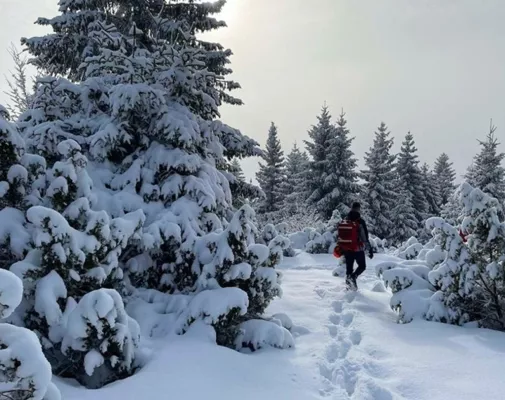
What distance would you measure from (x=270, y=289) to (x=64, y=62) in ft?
30.6

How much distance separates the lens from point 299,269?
1127 centimetres

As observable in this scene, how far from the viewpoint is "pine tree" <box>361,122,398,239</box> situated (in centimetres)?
3158

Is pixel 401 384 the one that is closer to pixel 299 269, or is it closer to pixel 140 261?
pixel 140 261

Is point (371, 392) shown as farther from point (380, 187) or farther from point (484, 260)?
point (380, 187)

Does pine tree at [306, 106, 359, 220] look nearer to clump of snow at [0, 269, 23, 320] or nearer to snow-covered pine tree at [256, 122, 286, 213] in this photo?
snow-covered pine tree at [256, 122, 286, 213]

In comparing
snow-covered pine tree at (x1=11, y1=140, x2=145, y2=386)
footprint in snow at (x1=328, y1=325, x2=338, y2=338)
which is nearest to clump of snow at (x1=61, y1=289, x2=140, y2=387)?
snow-covered pine tree at (x1=11, y1=140, x2=145, y2=386)

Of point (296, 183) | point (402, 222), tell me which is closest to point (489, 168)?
point (402, 222)

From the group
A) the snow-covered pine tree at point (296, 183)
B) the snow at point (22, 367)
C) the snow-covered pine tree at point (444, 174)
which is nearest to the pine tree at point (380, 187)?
the snow-covered pine tree at point (296, 183)

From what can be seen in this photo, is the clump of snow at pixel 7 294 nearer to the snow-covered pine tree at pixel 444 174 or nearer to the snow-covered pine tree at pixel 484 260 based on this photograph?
the snow-covered pine tree at pixel 484 260

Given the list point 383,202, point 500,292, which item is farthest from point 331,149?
point 500,292

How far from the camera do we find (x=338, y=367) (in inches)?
172

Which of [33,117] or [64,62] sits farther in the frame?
[64,62]

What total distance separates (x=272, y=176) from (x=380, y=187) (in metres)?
11.4

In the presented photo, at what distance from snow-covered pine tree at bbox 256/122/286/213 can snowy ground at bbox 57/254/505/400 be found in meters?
33.0
